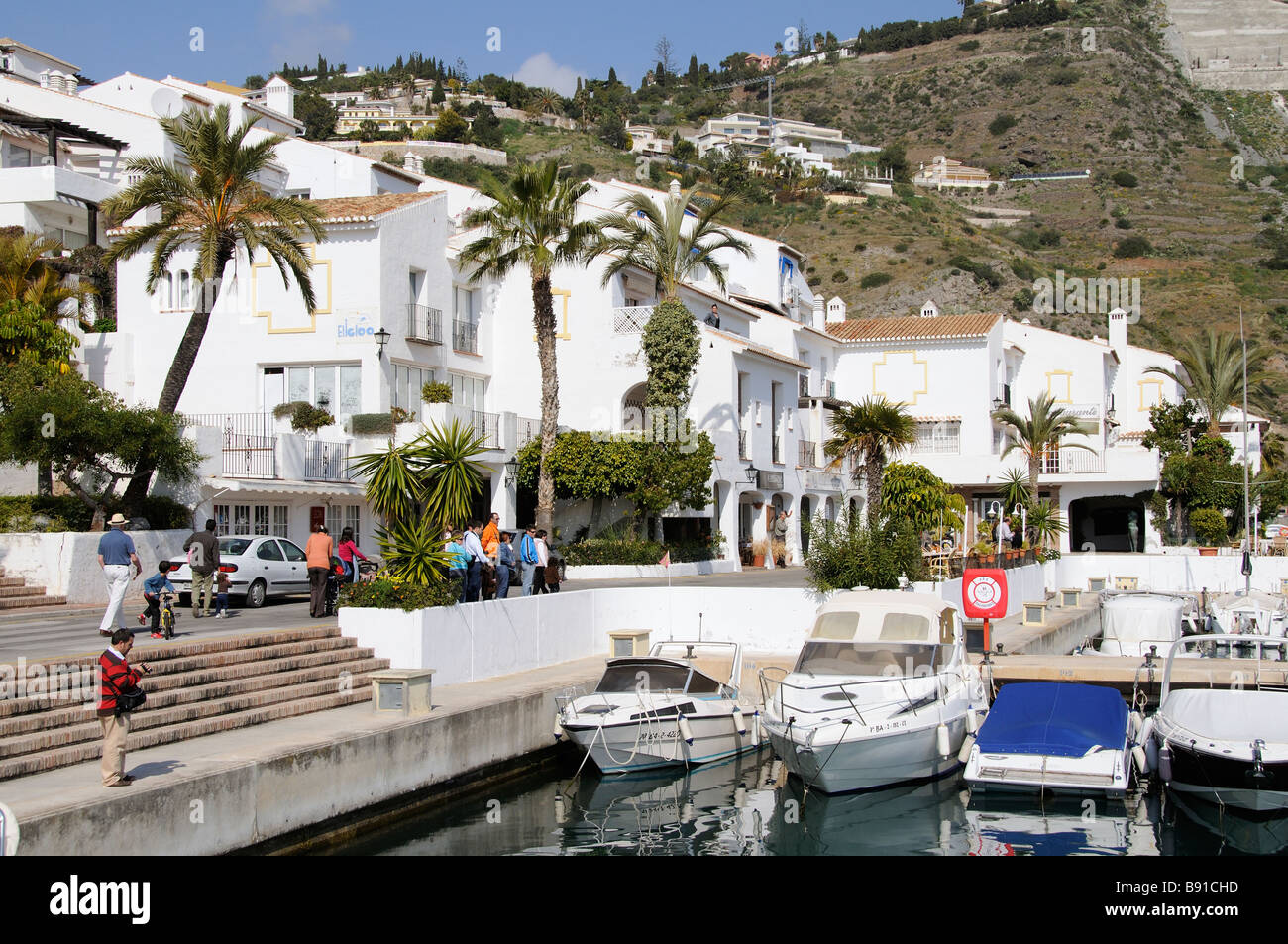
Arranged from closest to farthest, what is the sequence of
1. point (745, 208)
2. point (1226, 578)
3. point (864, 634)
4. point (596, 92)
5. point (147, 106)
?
point (864, 634) → point (1226, 578) → point (147, 106) → point (745, 208) → point (596, 92)

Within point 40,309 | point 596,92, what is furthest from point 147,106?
point 596,92

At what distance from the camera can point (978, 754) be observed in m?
17.4

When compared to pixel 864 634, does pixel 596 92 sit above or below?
above

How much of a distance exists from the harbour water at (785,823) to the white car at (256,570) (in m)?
9.36

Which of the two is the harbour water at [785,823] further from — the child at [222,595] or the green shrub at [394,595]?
the child at [222,595]

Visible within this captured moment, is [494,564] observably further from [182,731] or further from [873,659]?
[182,731]

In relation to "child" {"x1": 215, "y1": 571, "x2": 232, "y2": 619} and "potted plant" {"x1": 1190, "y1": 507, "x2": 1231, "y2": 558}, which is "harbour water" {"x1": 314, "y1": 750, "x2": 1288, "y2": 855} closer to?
"child" {"x1": 215, "y1": 571, "x2": 232, "y2": 619}

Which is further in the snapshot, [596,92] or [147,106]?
[596,92]

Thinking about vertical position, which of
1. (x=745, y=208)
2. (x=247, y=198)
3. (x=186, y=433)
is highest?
(x=745, y=208)

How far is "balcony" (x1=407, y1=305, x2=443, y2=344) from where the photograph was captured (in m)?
37.2

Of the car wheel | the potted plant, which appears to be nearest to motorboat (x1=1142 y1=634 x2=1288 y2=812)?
the car wheel

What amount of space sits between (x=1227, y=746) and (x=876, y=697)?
5.00m

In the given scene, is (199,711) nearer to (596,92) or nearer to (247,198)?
(247,198)

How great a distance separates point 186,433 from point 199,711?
14574mm
